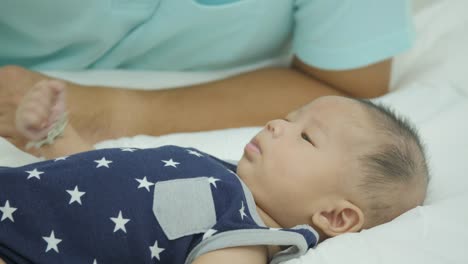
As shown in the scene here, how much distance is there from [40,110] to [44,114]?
0.04 ft

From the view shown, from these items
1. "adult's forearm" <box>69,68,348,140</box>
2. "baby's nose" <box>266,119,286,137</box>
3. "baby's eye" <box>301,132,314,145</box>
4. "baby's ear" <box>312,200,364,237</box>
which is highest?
"baby's nose" <box>266,119,286,137</box>

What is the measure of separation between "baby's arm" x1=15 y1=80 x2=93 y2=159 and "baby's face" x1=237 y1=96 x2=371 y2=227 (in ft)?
0.85

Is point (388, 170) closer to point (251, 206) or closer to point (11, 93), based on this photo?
point (251, 206)

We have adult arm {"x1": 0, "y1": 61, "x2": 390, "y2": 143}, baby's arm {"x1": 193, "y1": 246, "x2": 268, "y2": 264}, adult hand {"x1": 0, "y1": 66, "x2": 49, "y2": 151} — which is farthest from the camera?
adult arm {"x1": 0, "y1": 61, "x2": 390, "y2": 143}

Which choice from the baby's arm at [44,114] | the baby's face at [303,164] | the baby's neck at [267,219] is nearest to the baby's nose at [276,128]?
the baby's face at [303,164]

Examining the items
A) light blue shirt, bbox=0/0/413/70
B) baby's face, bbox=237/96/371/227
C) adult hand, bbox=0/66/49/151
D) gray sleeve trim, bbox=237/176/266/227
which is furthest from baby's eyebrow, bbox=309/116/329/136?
adult hand, bbox=0/66/49/151

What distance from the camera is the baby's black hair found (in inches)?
31.0

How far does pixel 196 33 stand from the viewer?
113cm

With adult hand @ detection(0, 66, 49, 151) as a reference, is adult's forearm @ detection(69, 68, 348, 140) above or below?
below

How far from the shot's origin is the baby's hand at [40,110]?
0.82 m

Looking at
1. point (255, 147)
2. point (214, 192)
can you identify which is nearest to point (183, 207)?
point (214, 192)

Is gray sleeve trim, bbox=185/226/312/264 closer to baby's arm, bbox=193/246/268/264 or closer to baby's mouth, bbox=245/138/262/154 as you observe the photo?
baby's arm, bbox=193/246/268/264

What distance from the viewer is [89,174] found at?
2.52 ft

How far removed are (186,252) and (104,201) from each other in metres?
0.11
